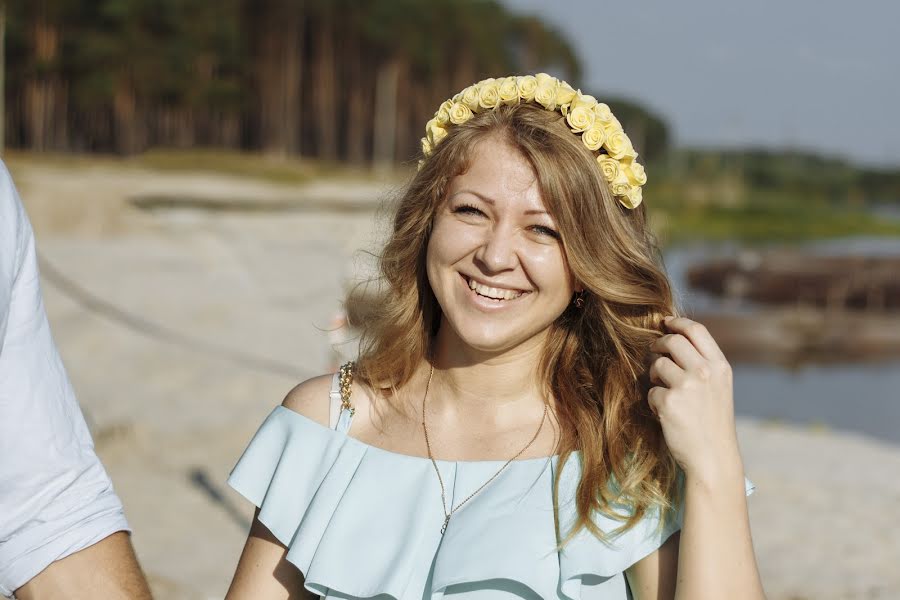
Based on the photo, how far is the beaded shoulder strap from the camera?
246cm

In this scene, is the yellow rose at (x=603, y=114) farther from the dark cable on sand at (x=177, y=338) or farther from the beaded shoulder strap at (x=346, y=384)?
the dark cable on sand at (x=177, y=338)

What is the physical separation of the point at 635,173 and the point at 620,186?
1.8 inches

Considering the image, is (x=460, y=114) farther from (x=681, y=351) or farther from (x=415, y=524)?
(x=415, y=524)

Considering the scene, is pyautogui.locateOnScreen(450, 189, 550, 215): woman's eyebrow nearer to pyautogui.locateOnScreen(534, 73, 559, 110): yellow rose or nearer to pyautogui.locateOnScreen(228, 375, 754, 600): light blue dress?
pyautogui.locateOnScreen(534, 73, 559, 110): yellow rose

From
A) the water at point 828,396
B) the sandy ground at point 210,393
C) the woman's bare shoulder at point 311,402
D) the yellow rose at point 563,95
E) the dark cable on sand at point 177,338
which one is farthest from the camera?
the water at point 828,396

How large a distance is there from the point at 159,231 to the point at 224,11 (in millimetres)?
26557

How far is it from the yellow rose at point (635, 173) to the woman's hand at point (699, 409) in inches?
15.0

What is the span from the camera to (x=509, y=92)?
7.82ft

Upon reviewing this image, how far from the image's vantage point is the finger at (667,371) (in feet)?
6.95

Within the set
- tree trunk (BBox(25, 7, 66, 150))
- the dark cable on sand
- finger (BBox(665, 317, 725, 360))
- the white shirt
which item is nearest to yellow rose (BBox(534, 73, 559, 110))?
finger (BBox(665, 317, 725, 360))

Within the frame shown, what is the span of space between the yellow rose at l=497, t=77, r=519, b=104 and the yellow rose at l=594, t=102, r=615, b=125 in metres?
0.19

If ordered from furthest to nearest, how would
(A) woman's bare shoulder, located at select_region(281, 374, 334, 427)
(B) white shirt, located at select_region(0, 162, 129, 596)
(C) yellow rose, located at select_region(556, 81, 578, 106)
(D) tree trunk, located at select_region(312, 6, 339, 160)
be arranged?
(D) tree trunk, located at select_region(312, 6, 339, 160)
(A) woman's bare shoulder, located at select_region(281, 374, 334, 427)
(C) yellow rose, located at select_region(556, 81, 578, 106)
(B) white shirt, located at select_region(0, 162, 129, 596)

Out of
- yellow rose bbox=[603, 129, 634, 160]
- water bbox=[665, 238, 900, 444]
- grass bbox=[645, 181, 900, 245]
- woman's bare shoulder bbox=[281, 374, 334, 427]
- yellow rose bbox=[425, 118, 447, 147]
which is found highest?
yellow rose bbox=[603, 129, 634, 160]

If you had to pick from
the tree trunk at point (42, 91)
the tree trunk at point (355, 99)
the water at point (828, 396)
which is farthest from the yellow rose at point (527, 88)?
the tree trunk at point (355, 99)
